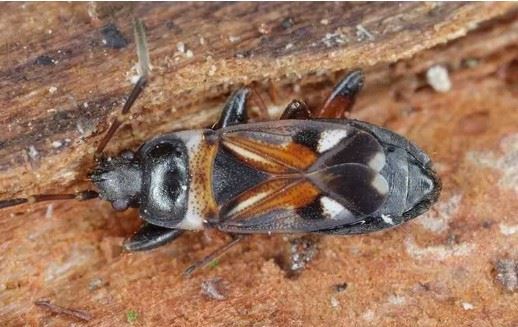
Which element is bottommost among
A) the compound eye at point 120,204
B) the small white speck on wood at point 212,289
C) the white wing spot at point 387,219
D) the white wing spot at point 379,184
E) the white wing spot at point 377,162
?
the small white speck on wood at point 212,289

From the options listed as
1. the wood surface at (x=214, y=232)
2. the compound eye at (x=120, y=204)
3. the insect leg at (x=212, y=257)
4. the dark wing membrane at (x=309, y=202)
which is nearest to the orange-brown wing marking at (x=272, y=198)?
the dark wing membrane at (x=309, y=202)

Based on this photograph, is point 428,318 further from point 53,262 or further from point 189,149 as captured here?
point 53,262

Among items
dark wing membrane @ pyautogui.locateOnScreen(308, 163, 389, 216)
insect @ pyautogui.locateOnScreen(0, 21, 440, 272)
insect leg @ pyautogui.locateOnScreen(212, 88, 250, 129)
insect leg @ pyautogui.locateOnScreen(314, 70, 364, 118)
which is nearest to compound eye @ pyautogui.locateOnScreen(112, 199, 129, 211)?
insect @ pyautogui.locateOnScreen(0, 21, 440, 272)

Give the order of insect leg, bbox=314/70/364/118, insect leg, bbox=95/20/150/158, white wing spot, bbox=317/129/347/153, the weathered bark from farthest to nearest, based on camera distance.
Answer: insect leg, bbox=314/70/364/118 → white wing spot, bbox=317/129/347/153 → the weathered bark → insect leg, bbox=95/20/150/158

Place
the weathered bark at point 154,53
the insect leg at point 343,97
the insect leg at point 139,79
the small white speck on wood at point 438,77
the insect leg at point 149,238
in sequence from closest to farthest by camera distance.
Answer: the insect leg at point 139,79, the weathered bark at point 154,53, the insect leg at point 149,238, the insect leg at point 343,97, the small white speck on wood at point 438,77

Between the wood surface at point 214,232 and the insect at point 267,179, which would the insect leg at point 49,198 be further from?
the wood surface at point 214,232

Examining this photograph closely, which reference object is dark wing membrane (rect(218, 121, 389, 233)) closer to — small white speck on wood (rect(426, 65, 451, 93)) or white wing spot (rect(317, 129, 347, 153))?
white wing spot (rect(317, 129, 347, 153))
